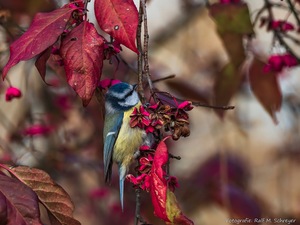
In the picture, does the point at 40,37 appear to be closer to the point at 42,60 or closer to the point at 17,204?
the point at 42,60

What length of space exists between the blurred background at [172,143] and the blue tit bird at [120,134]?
236 mm

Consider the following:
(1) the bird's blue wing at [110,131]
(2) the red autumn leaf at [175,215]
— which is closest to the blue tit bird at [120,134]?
(1) the bird's blue wing at [110,131]

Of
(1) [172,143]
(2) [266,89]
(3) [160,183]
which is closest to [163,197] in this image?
(3) [160,183]

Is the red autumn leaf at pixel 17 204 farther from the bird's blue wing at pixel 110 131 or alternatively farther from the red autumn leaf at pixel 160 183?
the bird's blue wing at pixel 110 131

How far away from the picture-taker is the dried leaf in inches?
48.8

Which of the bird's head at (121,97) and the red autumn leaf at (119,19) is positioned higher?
the red autumn leaf at (119,19)

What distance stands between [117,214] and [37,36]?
1.89 meters

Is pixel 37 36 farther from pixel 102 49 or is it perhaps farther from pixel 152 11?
pixel 152 11

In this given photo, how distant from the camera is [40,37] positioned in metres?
1.17

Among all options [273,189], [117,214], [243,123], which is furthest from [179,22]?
[273,189]

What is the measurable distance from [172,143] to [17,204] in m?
2.30

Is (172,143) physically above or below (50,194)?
below

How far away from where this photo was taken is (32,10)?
6.71 ft

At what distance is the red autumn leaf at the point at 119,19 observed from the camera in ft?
3.77
